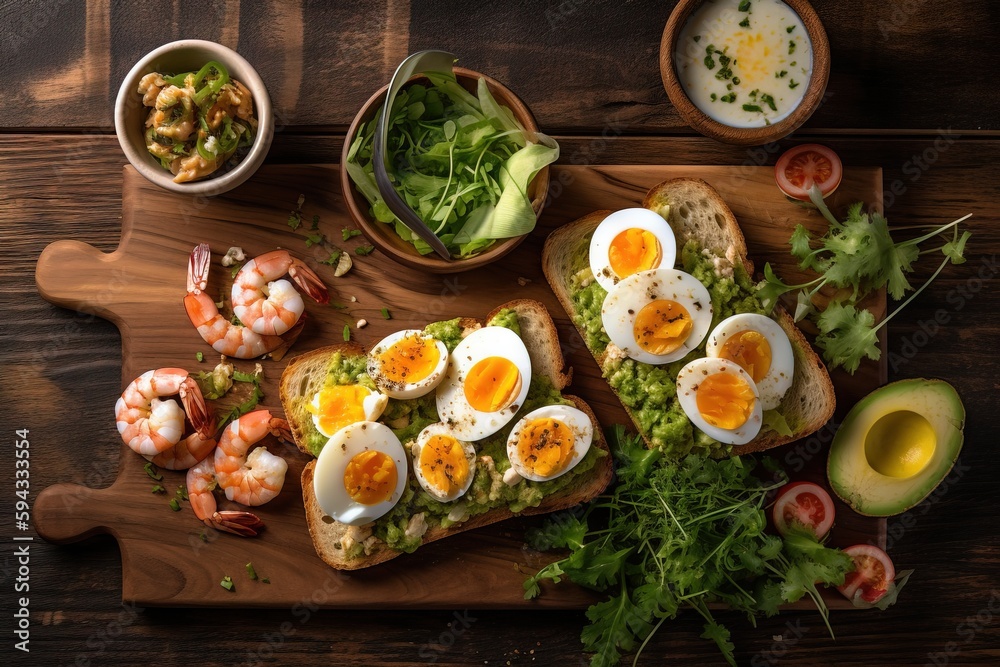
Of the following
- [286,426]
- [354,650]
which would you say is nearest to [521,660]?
[354,650]

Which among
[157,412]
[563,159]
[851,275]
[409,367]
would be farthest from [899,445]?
[157,412]

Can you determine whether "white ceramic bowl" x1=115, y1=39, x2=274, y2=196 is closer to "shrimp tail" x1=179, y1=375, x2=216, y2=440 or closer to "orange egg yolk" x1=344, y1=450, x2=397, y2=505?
"shrimp tail" x1=179, y1=375, x2=216, y2=440

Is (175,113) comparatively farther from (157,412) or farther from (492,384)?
(492,384)

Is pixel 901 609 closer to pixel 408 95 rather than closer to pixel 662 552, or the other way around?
pixel 662 552

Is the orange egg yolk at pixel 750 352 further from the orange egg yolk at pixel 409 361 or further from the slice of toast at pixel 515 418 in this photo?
the orange egg yolk at pixel 409 361

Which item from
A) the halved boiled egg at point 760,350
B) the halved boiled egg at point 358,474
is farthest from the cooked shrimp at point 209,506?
the halved boiled egg at point 760,350

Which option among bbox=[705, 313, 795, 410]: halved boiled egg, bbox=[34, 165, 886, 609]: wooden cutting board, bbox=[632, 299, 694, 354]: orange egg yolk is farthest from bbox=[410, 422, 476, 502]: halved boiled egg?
bbox=[705, 313, 795, 410]: halved boiled egg

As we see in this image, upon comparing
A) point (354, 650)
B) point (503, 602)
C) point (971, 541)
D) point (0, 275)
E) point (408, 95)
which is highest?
point (408, 95)
